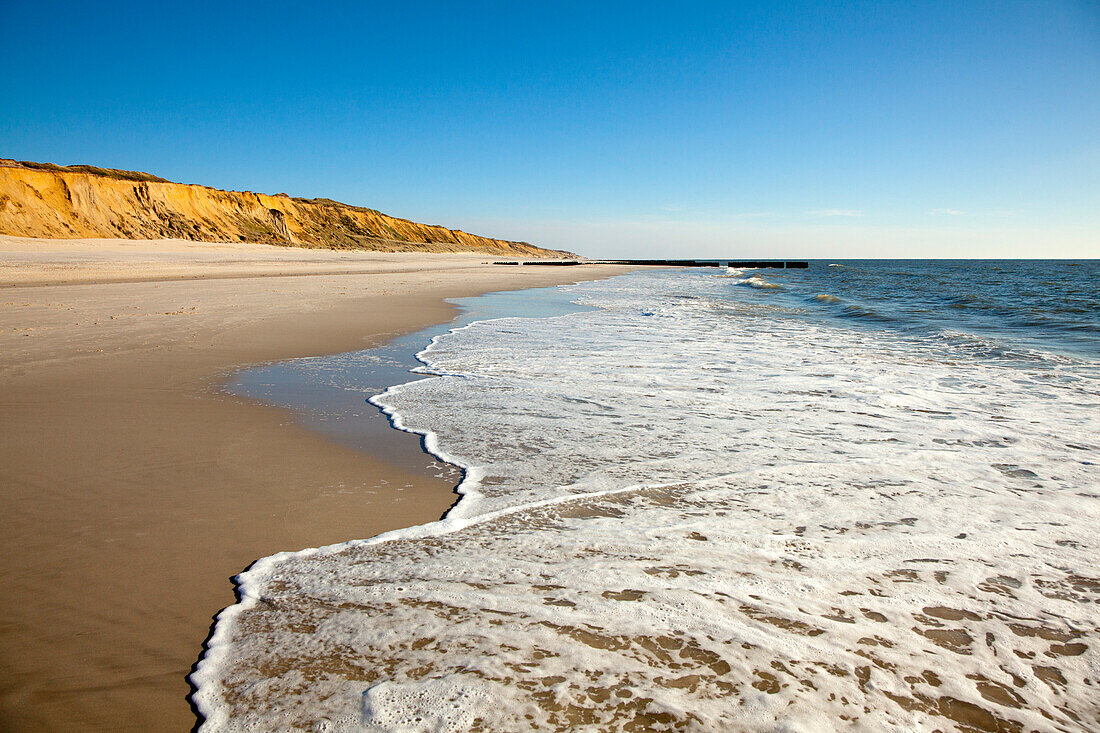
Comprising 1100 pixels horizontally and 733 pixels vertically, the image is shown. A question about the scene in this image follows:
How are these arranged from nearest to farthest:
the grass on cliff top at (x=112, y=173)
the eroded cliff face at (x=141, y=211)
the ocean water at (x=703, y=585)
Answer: the ocean water at (x=703, y=585) < the eroded cliff face at (x=141, y=211) < the grass on cliff top at (x=112, y=173)

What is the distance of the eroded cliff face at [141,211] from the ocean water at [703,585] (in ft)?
163

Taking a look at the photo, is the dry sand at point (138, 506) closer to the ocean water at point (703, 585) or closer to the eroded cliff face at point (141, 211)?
the ocean water at point (703, 585)

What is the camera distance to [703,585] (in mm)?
2541

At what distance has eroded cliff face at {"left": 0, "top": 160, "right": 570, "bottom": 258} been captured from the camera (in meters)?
40.7

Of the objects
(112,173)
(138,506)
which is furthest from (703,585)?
(112,173)

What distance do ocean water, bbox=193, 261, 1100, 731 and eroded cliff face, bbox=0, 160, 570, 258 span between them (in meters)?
49.6

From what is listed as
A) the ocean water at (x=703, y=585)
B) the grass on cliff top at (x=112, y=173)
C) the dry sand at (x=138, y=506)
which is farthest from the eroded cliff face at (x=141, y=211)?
the ocean water at (x=703, y=585)

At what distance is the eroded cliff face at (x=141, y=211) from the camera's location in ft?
134

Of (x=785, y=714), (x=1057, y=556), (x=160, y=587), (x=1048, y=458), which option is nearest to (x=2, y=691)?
(x=160, y=587)

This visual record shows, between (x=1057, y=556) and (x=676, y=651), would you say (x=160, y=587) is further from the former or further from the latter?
(x=1057, y=556)

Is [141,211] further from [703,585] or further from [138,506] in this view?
[703,585]

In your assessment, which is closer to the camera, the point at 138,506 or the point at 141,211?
the point at 138,506

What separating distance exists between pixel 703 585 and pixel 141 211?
59147 mm

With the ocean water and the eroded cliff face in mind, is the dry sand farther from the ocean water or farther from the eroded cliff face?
the eroded cliff face
